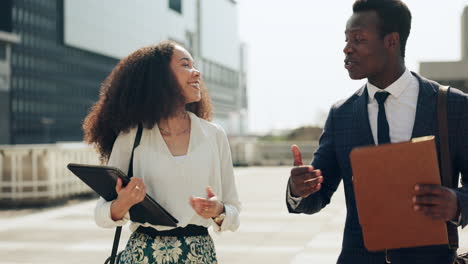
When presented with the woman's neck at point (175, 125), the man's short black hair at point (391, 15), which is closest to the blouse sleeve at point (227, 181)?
the woman's neck at point (175, 125)

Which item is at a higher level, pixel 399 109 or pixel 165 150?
pixel 399 109

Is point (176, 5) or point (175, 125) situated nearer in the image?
Result: point (175, 125)

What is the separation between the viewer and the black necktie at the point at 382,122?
2.43 m

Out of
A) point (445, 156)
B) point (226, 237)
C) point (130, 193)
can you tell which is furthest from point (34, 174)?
point (445, 156)

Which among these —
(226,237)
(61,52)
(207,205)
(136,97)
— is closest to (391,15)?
(207,205)

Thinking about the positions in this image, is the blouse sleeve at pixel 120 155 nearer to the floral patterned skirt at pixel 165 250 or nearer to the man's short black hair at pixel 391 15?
the floral patterned skirt at pixel 165 250

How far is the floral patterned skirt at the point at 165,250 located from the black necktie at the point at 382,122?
2.88 ft

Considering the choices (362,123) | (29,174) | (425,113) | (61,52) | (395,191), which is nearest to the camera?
(395,191)

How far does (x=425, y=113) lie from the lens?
238cm

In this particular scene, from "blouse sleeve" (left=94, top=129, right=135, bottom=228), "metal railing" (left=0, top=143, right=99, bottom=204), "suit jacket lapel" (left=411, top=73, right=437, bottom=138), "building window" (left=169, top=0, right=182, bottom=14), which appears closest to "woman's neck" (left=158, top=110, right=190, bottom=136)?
"blouse sleeve" (left=94, top=129, right=135, bottom=228)

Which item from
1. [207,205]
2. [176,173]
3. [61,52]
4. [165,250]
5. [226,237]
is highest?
[61,52]

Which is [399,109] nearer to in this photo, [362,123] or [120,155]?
[362,123]

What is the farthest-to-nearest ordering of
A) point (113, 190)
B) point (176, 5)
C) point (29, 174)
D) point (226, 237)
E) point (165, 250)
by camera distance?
1. point (176, 5)
2. point (29, 174)
3. point (226, 237)
4. point (165, 250)
5. point (113, 190)

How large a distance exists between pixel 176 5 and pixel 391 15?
9215cm
